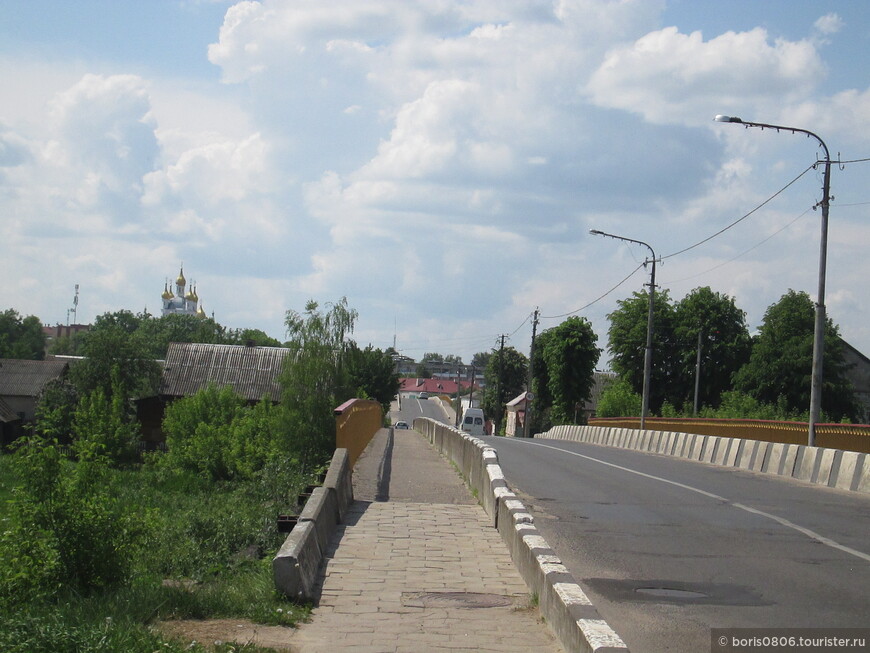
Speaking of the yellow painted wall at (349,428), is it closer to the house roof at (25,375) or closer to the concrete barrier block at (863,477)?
the concrete barrier block at (863,477)

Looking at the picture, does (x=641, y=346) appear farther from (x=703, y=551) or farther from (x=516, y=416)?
(x=703, y=551)

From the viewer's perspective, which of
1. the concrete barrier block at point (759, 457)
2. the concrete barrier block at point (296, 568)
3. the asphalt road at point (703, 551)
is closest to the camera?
the asphalt road at point (703, 551)

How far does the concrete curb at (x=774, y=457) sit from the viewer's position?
17.9m

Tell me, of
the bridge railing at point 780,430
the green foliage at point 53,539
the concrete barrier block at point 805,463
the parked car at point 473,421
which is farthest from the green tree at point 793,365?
the green foliage at point 53,539

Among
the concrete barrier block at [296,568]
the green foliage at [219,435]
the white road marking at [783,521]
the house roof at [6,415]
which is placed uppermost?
the white road marking at [783,521]

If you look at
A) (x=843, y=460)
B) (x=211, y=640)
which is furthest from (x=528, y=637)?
(x=843, y=460)

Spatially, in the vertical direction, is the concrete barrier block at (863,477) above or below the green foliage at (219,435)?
above

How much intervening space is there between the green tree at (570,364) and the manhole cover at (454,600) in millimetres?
67010

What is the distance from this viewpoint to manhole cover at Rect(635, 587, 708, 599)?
7.94 m

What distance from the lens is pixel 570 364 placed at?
248 feet

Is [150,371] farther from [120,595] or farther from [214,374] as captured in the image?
[120,595]

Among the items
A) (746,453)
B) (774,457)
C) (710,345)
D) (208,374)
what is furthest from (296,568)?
(710,345)

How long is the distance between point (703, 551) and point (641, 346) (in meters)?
70.1

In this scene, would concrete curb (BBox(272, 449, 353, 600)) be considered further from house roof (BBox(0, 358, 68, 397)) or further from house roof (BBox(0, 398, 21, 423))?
house roof (BBox(0, 358, 68, 397))
